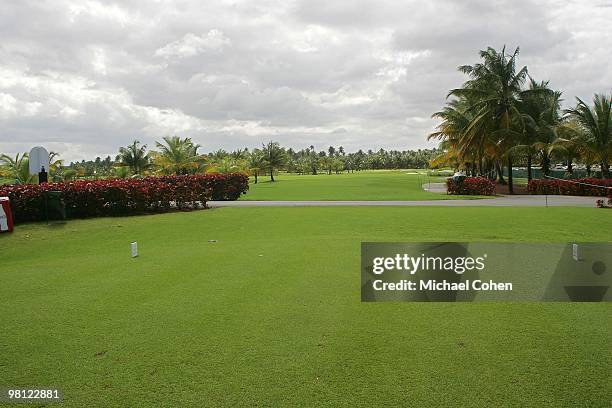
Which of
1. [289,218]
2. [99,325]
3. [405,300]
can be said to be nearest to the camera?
[99,325]

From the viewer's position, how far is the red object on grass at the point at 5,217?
46.7ft

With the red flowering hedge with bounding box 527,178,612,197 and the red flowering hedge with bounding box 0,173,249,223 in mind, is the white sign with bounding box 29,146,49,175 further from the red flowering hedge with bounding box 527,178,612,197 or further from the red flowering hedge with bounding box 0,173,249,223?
the red flowering hedge with bounding box 527,178,612,197

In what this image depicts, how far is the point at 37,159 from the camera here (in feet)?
58.3

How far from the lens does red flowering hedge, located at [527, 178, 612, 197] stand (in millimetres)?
30891

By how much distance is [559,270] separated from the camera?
810 cm

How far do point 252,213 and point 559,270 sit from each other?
539 inches

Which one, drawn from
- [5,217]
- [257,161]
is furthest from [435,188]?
[5,217]

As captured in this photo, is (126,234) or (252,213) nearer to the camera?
(126,234)

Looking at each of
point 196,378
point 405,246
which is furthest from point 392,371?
point 405,246

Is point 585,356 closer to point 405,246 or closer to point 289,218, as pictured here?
point 405,246

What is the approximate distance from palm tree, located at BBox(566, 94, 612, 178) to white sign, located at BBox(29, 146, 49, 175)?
36.8 metres

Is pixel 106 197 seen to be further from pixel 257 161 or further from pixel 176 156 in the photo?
pixel 257 161

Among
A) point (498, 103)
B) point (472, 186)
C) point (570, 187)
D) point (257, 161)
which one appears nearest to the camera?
point (570, 187)

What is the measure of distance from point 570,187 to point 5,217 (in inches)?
1329
